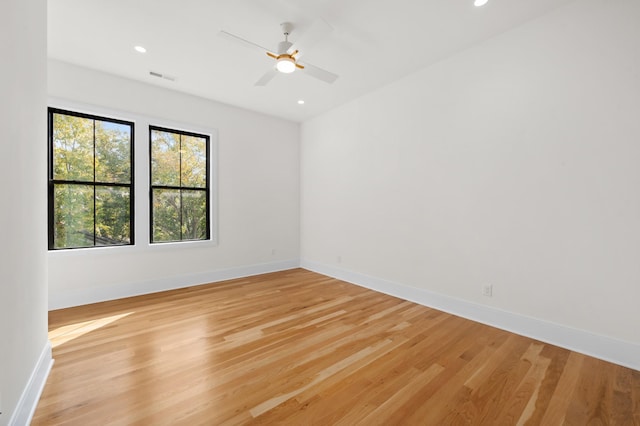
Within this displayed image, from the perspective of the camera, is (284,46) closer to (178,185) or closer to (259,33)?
(259,33)

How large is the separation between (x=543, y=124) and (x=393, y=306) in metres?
2.44

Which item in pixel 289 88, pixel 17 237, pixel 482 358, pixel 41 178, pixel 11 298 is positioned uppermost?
pixel 289 88

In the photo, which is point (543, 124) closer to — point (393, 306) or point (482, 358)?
point (482, 358)

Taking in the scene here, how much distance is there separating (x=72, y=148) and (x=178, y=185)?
126cm

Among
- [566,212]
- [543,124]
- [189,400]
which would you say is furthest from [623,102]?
[189,400]

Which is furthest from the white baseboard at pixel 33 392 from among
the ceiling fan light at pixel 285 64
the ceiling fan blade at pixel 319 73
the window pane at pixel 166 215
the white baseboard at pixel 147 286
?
the ceiling fan blade at pixel 319 73

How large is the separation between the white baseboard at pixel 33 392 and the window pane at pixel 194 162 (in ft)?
8.88

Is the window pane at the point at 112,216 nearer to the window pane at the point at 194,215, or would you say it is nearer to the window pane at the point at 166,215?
the window pane at the point at 166,215

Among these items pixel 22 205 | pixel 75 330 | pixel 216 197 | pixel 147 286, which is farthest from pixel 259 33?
pixel 147 286

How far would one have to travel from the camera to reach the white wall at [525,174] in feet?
6.84

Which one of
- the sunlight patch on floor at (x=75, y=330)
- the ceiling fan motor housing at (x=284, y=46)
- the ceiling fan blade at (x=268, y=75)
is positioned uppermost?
the ceiling fan motor housing at (x=284, y=46)

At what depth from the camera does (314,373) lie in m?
1.91

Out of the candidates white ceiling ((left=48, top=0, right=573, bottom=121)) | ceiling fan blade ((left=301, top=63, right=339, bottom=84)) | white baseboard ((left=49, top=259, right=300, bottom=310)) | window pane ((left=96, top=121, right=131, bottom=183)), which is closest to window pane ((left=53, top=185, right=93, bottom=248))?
window pane ((left=96, top=121, right=131, bottom=183))

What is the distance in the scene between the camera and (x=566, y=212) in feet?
7.57
